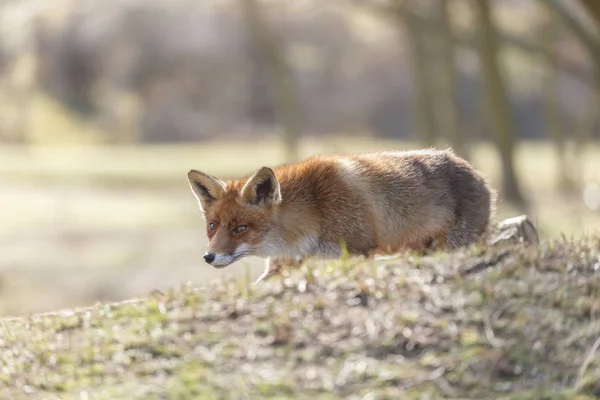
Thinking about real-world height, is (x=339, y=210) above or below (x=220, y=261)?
above

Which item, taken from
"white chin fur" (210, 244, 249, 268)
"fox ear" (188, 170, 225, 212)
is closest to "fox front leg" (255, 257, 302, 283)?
"white chin fur" (210, 244, 249, 268)

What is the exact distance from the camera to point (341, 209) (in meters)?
8.10

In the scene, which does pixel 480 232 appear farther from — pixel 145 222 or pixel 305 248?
pixel 145 222

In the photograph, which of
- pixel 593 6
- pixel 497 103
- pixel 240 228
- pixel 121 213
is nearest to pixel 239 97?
pixel 121 213

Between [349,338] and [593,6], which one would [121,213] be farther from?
[349,338]

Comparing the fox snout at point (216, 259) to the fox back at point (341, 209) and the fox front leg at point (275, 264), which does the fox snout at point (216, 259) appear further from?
the fox front leg at point (275, 264)

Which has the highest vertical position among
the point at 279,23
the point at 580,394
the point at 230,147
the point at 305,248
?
the point at 279,23

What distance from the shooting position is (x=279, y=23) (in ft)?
132

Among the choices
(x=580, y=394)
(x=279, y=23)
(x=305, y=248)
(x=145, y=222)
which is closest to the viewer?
(x=580, y=394)

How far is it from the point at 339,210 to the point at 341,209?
0.08 ft

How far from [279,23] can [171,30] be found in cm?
419

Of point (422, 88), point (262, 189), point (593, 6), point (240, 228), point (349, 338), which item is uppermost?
point (422, 88)

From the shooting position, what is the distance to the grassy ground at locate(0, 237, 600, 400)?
552 cm

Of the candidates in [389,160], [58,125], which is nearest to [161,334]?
[389,160]
